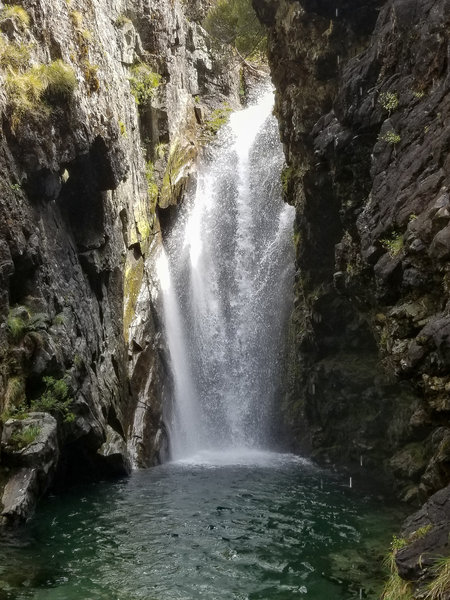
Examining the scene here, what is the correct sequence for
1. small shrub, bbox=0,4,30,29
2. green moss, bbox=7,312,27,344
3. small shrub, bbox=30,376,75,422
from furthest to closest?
small shrub, bbox=0,4,30,29 < small shrub, bbox=30,376,75,422 < green moss, bbox=7,312,27,344

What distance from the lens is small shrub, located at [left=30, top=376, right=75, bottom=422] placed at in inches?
551

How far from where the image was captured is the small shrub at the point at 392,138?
12.4m

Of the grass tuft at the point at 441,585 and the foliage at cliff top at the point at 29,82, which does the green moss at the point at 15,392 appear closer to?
the foliage at cliff top at the point at 29,82

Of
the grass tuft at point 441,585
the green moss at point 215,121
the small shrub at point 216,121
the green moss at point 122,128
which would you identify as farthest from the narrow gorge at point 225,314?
the small shrub at point 216,121

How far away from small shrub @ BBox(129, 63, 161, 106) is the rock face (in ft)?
0.26

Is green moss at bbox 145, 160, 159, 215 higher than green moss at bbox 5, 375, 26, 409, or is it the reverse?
green moss at bbox 145, 160, 159, 215

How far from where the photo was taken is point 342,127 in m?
15.3

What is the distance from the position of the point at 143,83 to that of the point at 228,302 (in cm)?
1258

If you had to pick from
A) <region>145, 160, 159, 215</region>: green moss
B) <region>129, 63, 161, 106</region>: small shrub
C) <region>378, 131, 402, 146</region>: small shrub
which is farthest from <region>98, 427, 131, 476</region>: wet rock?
<region>129, 63, 161, 106</region>: small shrub

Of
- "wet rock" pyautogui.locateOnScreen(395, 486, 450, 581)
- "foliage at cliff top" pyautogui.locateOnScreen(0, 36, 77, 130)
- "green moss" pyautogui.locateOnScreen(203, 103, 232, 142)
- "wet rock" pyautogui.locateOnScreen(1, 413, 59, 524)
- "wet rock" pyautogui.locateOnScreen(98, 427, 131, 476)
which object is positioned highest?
"green moss" pyautogui.locateOnScreen(203, 103, 232, 142)

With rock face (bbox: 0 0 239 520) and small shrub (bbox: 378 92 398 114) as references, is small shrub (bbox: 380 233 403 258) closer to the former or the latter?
small shrub (bbox: 378 92 398 114)

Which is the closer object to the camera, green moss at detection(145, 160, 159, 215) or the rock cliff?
the rock cliff

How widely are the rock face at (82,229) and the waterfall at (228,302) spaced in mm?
1644

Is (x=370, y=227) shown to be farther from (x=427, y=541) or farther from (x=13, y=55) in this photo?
(x=13, y=55)
